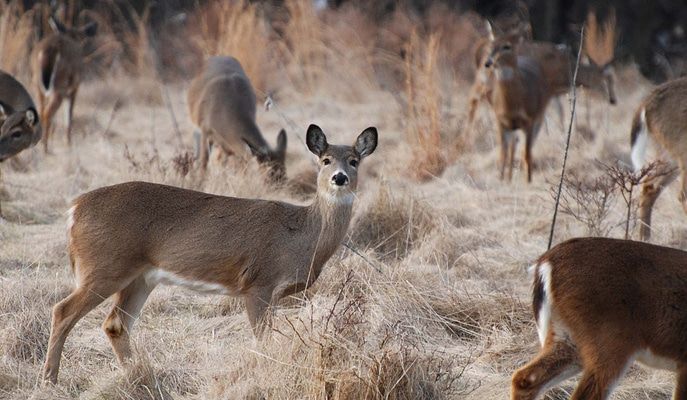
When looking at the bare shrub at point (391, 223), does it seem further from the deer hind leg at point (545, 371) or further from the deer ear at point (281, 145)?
the deer hind leg at point (545, 371)

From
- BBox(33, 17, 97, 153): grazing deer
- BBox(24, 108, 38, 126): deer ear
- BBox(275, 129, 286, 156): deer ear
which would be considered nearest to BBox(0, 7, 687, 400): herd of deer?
BBox(275, 129, 286, 156): deer ear

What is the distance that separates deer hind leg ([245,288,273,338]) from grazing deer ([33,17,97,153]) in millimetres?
7454

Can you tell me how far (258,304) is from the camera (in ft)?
19.1

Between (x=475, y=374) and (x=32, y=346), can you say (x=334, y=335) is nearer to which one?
(x=475, y=374)

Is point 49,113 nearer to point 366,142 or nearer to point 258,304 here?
point 366,142

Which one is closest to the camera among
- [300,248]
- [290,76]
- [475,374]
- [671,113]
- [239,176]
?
[475,374]

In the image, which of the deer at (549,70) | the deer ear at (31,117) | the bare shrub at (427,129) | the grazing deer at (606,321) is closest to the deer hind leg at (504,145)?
the bare shrub at (427,129)

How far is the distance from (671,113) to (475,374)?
3.67 m

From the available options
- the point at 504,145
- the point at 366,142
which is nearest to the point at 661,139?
the point at 366,142

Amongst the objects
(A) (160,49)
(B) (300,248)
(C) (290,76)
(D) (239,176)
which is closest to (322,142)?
(B) (300,248)

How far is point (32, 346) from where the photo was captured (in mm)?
5898

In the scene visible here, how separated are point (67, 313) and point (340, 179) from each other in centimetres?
162

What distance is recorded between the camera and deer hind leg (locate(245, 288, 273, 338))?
577 centimetres

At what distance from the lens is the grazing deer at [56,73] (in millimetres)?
13306
